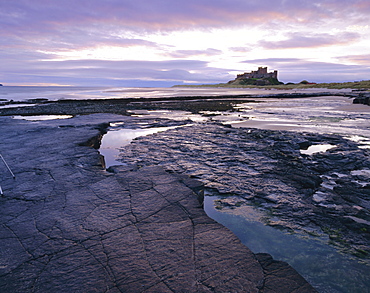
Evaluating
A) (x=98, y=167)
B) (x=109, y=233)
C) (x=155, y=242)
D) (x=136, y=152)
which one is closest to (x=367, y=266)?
(x=155, y=242)

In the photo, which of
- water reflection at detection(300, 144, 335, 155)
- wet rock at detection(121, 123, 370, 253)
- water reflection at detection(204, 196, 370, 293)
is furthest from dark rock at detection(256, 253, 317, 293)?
water reflection at detection(300, 144, 335, 155)

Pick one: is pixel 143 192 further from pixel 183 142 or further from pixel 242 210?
pixel 183 142

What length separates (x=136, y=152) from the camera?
8.23 meters

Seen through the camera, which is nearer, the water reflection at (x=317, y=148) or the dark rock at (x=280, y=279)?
the dark rock at (x=280, y=279)

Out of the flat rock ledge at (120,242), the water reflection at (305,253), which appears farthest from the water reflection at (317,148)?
the flat rock ledge at (120,242)

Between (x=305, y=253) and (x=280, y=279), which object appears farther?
(x=305, y=253)

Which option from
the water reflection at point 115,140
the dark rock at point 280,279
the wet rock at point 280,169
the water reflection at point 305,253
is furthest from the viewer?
the water reflection at point 115,140

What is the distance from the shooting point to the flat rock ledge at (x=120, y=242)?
2527mm

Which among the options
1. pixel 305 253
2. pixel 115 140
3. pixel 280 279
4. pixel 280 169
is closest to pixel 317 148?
pixel 280 169

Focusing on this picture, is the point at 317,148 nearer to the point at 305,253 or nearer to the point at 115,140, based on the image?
the point at 305,253

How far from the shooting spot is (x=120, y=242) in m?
3.14

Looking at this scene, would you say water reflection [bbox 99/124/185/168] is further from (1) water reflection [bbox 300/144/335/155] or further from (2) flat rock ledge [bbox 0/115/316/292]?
(1) water reflection [bbox 300/144/335/155]

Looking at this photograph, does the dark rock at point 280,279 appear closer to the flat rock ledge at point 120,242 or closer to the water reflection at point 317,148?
the flat rock ledge at point 120,242

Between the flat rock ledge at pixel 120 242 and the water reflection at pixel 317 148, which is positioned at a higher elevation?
the flat rock ledge at pixel 120 242
